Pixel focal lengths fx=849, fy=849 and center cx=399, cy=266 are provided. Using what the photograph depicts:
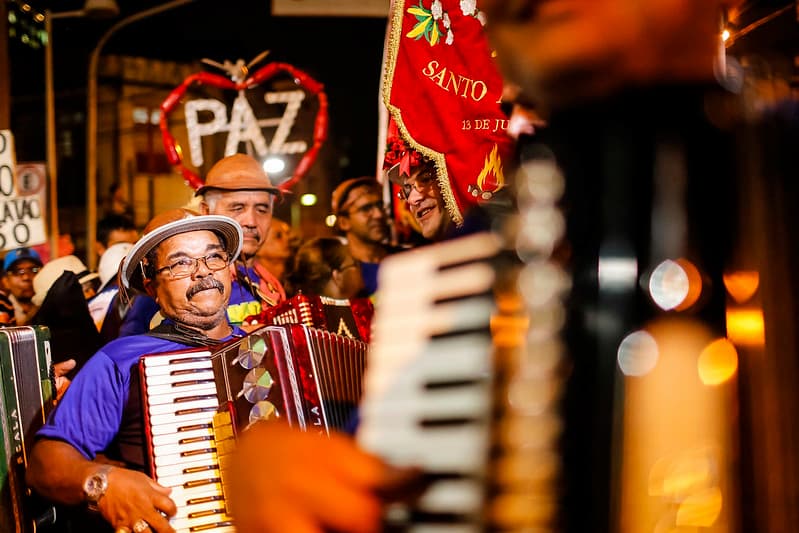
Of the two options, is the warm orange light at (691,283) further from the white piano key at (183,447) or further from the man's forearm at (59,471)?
the man's forearm at (59,471)

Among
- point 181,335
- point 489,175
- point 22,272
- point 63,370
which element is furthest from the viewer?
point 22,272

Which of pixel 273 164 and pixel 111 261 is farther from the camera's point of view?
pixel 273 164

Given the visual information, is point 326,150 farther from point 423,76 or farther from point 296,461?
point 296,461

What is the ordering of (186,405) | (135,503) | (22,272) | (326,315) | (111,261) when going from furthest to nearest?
1. (22,272)
2. (111,261)
3. (326,315)
4. (186,405)
5. (135,503)

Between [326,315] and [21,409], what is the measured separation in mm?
1289

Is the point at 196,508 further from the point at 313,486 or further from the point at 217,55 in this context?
the point at 217,55

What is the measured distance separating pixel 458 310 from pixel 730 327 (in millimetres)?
335

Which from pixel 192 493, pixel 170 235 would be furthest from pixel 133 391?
pixel 170 235

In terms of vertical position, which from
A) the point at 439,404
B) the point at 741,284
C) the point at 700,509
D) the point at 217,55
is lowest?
the point at 700,509

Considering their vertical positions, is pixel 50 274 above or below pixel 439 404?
above

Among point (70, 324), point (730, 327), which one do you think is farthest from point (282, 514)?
point (70, 324)

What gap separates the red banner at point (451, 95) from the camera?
10.9 ft

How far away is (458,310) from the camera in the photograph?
1.05 m

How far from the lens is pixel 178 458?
2820mm
